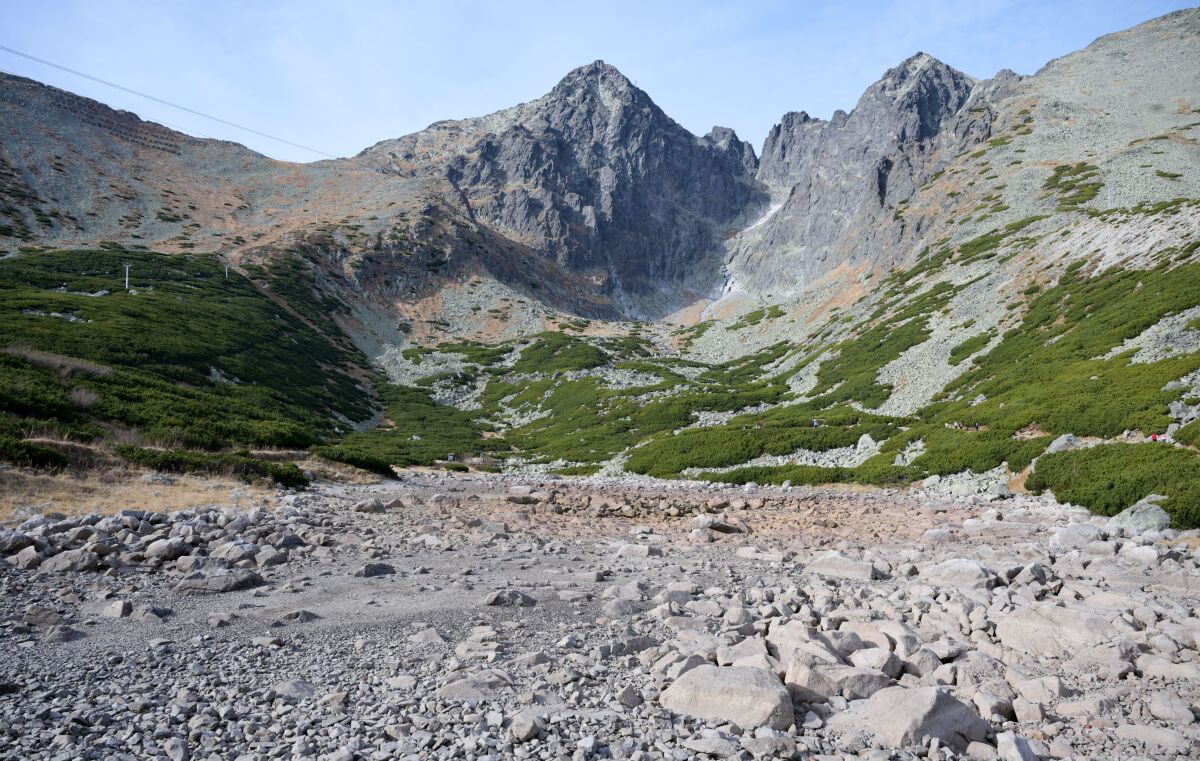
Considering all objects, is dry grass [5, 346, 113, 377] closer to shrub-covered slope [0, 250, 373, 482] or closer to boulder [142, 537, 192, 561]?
shrub-covered slope [0, 250, 373, 482]

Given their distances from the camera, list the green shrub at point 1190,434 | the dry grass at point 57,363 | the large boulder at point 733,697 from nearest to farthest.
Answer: the large boulder at point 733,697
the green shrub at point 1190,434
the dry grass at point 57,363

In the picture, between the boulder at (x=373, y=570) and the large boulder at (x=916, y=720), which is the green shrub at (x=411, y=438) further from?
the large boulder at (x=916, y=720)

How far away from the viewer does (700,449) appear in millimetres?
40094

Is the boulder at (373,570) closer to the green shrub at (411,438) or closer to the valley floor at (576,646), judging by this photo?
the valley floor at (576,646)

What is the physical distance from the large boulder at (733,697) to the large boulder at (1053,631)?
443 centimetres

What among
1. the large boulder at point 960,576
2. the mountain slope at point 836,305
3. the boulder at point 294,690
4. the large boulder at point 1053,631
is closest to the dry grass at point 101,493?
→ the mountain slope at point 836,305

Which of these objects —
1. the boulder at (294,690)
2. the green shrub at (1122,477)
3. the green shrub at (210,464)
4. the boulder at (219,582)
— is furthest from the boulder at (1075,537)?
the green shrub at (210,464)

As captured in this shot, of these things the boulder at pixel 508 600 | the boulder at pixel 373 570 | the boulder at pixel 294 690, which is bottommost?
the boulder at pixel 373 570

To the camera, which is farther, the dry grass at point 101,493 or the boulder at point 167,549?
the dry grass at point 101,493

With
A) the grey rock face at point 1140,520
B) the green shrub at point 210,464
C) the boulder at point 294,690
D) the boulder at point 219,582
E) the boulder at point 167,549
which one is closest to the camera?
the boulder at point 294,690

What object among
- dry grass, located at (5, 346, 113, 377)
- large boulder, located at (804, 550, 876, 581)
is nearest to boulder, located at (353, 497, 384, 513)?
large boulder, located at (804, 550, 876, 581)

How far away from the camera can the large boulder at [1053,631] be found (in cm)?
845

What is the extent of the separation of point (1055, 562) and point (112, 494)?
2466cm

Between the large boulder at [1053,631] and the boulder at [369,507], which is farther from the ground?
the large boulder at [1053,631]
